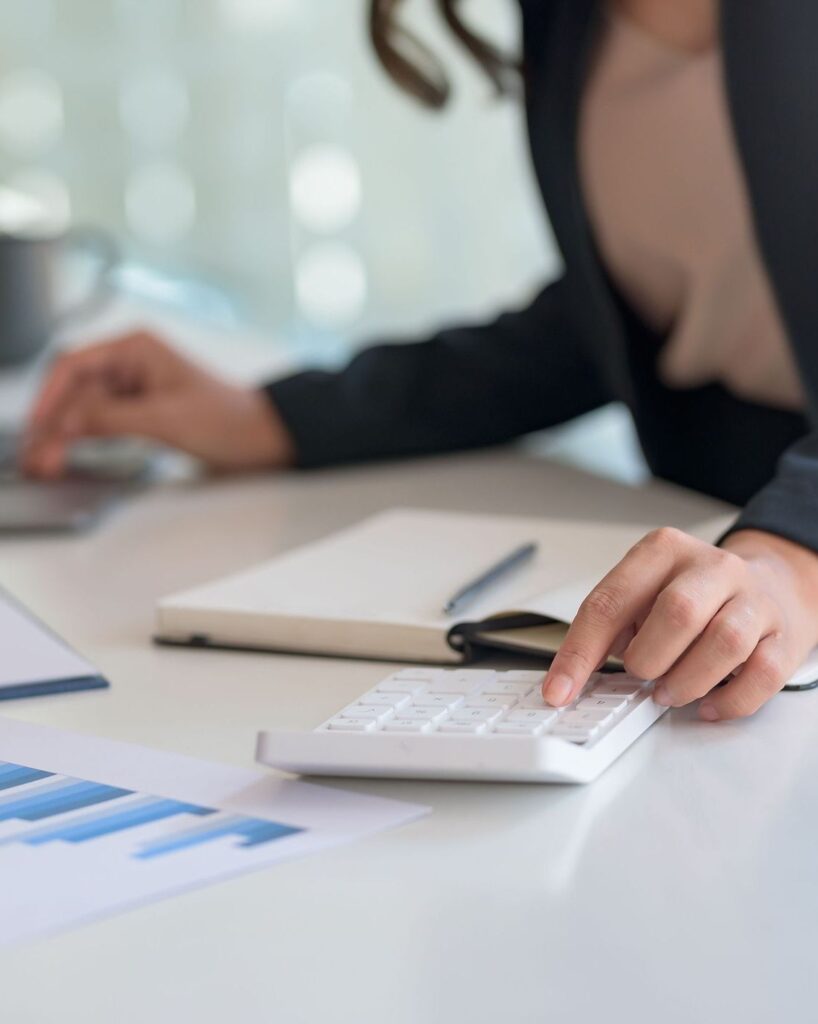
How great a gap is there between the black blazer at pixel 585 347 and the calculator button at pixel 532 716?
0.40 metres

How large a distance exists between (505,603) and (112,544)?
337 millimetres

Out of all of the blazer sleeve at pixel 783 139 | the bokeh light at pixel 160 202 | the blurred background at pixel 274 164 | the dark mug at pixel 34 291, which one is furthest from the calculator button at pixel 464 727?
the bokeh light at pixel 160 202

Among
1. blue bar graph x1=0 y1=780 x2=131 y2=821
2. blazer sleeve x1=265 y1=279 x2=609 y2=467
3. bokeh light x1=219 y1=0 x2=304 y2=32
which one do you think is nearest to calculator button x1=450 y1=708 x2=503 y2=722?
blue bar graph x1=0 y1=780 x2=131 y2=821

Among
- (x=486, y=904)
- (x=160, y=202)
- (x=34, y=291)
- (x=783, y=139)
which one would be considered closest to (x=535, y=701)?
(x=486, y=904)

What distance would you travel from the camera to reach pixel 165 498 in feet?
3.40

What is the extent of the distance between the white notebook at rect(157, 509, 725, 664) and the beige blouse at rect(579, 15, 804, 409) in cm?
28

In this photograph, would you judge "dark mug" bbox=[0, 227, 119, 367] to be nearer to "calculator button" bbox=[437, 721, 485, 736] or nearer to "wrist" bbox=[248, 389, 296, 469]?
"wrist" bbox=[248, 389, 296, 469]

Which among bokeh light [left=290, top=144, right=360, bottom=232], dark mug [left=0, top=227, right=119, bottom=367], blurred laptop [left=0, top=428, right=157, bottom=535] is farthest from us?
bokeh light [left=290, top=144, right=360, bottom=232]

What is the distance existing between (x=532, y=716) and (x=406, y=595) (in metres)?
0.18

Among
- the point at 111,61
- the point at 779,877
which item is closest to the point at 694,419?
the point at 779,877

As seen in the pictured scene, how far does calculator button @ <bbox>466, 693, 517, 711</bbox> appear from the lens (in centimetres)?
54

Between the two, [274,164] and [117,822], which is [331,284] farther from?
[117,822]

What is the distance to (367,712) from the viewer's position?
53 cm

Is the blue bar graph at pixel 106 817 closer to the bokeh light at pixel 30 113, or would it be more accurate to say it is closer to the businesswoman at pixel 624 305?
the businesswoman at pixel 624 305
